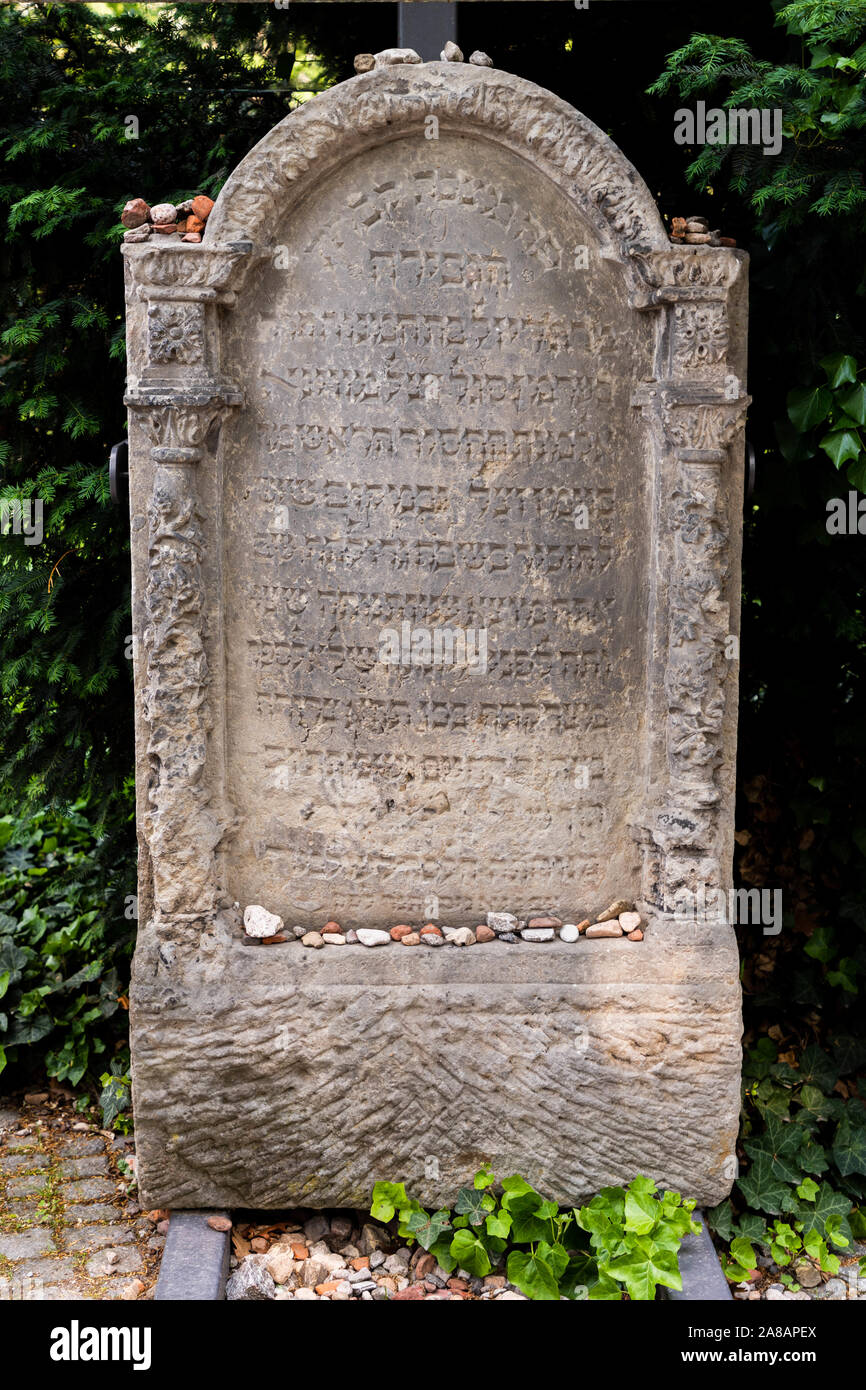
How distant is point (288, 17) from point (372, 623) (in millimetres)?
2379

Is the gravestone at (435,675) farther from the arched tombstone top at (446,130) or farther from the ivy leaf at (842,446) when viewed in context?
the ivy leaf at (842,446)

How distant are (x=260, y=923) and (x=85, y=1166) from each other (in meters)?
1.16

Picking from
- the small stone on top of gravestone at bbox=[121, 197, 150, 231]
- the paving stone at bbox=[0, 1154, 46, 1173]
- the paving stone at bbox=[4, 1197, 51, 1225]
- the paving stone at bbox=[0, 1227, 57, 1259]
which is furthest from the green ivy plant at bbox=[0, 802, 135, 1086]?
the small stone on top of gravestone at bbox=[121, 197, 150, 231]

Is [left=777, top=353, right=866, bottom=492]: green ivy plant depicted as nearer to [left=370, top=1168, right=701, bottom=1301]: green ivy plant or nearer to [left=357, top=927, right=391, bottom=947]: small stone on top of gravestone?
[left=357, top=927, right=391, bottom=947]: small stone on top of gravestone

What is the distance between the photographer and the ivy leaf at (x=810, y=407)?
3.48 meters

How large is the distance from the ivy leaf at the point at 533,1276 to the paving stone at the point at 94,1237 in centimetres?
112

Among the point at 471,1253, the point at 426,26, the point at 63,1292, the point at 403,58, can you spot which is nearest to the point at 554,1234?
the point at 471,1253

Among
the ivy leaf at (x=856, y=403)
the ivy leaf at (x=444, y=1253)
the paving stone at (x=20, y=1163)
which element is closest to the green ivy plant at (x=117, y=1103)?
the paving stone at (x=20, y=1163)

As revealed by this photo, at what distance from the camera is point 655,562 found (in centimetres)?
330

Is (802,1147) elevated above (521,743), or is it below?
below

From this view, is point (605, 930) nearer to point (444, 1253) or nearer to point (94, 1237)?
point (444, 1253)

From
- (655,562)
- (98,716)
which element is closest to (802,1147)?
(655,562)

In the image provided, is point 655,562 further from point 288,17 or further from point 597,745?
point 288,17

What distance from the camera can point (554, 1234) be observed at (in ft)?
10.6
